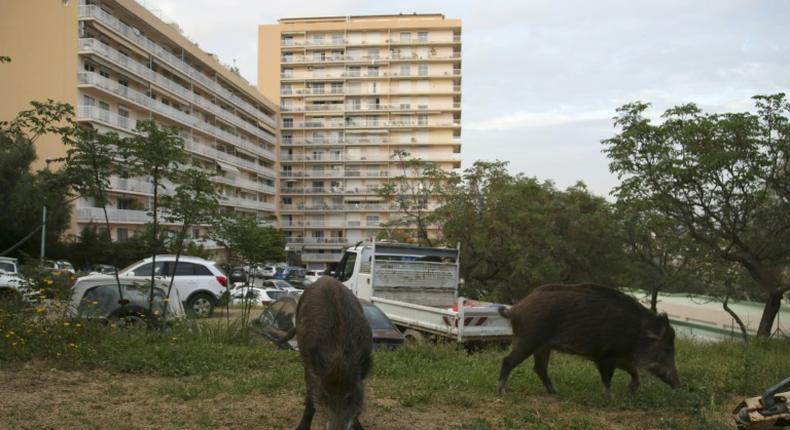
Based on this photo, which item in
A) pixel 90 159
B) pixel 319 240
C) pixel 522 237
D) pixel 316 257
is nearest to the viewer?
pixel 90 159

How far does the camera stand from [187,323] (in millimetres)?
10078

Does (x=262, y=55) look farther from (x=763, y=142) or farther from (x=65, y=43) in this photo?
(x=763, y=142)

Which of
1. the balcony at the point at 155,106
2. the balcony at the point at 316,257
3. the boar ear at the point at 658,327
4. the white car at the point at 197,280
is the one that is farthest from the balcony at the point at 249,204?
the boar ear at the point at 658,327

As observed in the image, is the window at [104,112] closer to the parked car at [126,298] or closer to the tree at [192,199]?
the parked car at [126,298]

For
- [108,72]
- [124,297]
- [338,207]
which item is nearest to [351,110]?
[338,207]

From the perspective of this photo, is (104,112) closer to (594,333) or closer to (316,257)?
(316,257)

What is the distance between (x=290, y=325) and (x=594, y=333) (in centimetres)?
454

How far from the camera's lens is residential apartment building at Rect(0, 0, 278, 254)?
138ft

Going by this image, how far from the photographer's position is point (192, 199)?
10.2m

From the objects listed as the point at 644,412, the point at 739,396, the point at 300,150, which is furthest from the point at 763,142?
the point at 300,150

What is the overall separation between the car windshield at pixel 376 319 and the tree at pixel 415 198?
12.7 m

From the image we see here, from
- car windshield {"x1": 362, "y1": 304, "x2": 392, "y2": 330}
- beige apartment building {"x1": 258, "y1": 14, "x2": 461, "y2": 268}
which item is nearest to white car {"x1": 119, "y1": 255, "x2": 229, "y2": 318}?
car windshield {"x1": 362, "y1": 304, "x2": 392, "y2": 330}

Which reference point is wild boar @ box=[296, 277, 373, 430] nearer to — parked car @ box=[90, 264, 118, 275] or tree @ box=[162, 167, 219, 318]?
tree @ box=[162, 167, 219, 318]

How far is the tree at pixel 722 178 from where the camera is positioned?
48.5 feet
